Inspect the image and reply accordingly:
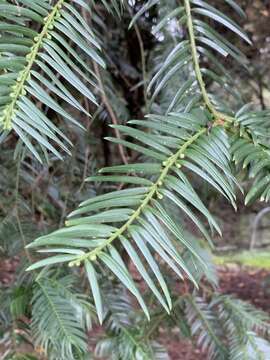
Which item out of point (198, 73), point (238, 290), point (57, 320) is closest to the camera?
point (198, 73)

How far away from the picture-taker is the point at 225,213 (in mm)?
4207

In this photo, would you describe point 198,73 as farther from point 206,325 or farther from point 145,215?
point 206,325

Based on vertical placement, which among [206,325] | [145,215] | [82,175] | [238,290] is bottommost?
[238,290]

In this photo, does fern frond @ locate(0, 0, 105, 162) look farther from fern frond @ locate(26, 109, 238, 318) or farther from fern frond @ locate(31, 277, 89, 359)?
fern frond @ locate(31, 277, 89, 359)

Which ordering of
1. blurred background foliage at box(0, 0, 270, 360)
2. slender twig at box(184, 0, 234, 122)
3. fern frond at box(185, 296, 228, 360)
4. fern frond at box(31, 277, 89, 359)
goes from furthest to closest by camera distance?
→ fern frond at box(185, 296, 228, 360) < blurred background foliage at box(0, 0, 270, 360) < fern frond at box(31, 277, 89, 359) < slender twig at box(184, 0, 234, 122)

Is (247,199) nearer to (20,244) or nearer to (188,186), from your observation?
(188,186)

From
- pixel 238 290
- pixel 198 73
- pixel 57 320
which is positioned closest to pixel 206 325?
pixel 57 320

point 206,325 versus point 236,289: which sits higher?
point 206,325

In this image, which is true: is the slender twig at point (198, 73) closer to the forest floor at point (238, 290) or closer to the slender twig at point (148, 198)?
the slender twig at point (148, 198)

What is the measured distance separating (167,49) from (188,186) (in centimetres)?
79

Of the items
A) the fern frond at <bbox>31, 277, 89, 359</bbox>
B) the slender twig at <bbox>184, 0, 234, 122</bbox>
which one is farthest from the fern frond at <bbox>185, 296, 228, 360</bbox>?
the slender twig at <bbox>184, 0, 234, 122</bbox>

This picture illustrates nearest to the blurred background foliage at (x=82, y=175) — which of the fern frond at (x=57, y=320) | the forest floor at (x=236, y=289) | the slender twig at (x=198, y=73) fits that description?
the fern frond at (x=57, y=320)

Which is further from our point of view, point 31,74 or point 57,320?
point 57,320

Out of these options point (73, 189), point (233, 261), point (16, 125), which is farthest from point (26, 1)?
point (233, 261)
